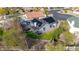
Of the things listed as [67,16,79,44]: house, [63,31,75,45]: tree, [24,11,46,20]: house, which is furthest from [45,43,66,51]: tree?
[24,11,46,20]: house

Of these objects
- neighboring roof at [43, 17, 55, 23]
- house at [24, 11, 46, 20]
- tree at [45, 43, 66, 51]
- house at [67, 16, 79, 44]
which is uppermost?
house at [24, 11, 46, 20]

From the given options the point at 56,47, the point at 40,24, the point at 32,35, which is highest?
the point at 40,24

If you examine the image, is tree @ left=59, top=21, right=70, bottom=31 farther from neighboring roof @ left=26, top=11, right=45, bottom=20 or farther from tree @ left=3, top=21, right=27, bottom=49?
tree @ left=3, top=21, right=27, bottom=49

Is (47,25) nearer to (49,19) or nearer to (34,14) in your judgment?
(49,19)

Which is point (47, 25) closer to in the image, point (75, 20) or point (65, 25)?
point (65, 25)

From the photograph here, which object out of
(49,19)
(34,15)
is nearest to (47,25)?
(49,19)

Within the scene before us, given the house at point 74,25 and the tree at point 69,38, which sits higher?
the house at point 74,25

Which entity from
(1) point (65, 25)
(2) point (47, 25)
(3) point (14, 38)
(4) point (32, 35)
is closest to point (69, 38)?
(1) point (65, 25)

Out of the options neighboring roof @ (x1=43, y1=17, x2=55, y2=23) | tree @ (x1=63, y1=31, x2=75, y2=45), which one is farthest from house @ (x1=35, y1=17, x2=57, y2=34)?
tree @ (x1=63, y1=31, x2=75, y2=45)

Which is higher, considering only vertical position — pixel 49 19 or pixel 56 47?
pixel 49 19

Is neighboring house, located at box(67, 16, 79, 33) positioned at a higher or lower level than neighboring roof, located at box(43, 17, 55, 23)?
lower

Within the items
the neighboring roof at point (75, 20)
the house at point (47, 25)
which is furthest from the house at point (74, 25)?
the house at point (47, 25)

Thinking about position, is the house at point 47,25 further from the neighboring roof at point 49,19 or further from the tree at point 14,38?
the tree at point 14,38
